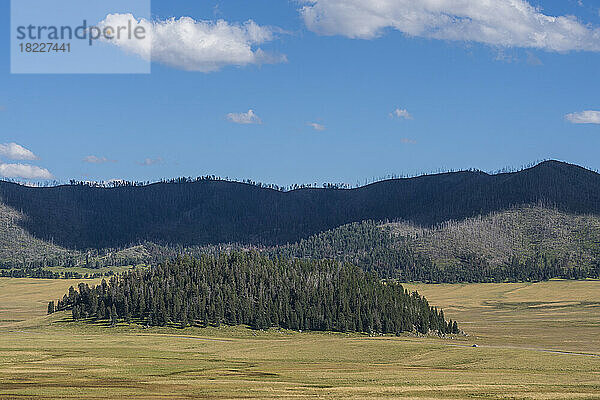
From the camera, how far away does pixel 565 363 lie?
111 metres

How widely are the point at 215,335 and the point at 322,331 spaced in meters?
29.5

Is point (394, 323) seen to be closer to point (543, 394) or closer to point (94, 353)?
point (94, 353)

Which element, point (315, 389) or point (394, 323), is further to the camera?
point (394, 323)

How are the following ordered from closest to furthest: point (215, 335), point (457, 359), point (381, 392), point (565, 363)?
point (381, 392)
point (565, 363)
point (457, 359)
point (215, 335)

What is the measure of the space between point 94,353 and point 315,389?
63.8m

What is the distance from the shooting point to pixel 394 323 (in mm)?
195125

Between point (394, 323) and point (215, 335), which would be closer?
point (215, 335)

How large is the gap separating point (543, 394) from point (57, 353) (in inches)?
3432

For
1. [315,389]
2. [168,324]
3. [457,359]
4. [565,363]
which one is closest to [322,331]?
[168,324]

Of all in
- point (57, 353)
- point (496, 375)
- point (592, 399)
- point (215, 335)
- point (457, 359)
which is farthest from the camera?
point (215, 335)

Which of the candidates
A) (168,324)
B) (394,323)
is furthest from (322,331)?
(168,324)

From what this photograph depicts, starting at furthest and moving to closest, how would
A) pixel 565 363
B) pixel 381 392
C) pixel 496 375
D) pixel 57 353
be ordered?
1. pixel 57 353
2. pixel 565 363
3. pixel 496 375
4. pixel 381 392

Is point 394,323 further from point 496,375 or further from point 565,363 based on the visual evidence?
point 496,375

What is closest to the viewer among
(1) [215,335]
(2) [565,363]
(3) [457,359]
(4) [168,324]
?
(2) [565,363]
